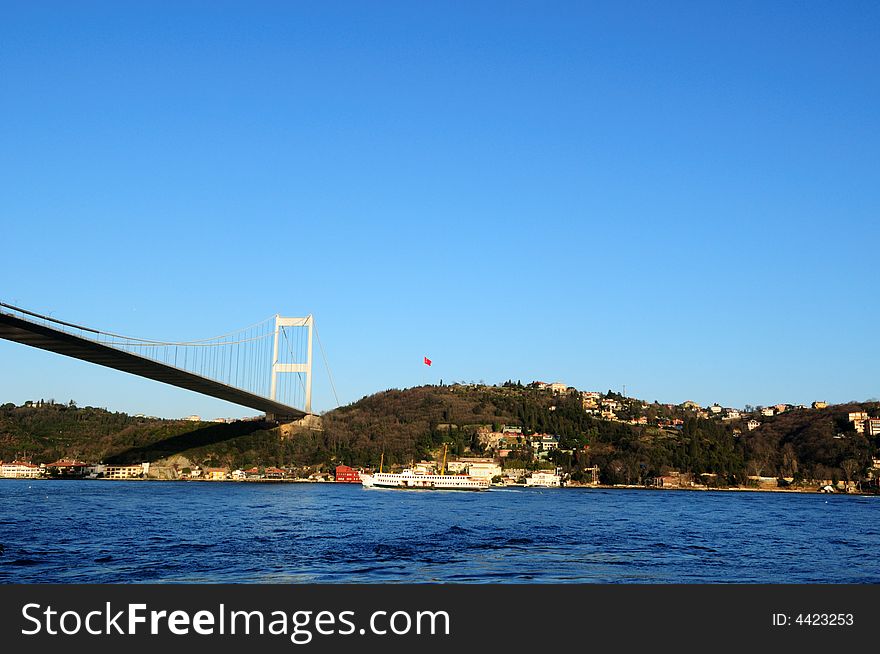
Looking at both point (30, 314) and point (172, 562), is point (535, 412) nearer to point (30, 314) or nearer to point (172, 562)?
point (30, 314)

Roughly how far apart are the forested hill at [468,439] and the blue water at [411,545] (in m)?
26.3

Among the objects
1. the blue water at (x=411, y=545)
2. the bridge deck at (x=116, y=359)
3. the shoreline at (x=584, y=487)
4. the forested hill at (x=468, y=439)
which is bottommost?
→ the shoreline at (x=584, y=487)

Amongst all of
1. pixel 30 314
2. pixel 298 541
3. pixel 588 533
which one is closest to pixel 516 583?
pixel 298 541

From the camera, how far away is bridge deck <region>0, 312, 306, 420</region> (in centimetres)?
2177

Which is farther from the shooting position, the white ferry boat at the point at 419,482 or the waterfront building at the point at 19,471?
the waterfront building at the point at 19,471

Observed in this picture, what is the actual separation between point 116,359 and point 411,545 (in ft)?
51.7

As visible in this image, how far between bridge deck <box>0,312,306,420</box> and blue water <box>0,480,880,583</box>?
456 cm

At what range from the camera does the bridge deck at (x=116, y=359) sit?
71.4ft

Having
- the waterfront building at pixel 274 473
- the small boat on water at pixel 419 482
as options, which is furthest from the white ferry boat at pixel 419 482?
the waterfront building at pixel 274 473

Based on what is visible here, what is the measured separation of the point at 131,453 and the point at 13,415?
18.9 m

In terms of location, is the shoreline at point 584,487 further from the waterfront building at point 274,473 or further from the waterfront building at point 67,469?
the waterfront building at point 67,469

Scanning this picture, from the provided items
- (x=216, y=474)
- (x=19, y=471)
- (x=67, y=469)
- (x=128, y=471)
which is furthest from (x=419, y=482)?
(x=19, y=471)

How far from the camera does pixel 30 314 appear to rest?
20766 millimetres

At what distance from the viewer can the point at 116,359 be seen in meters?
27.2
